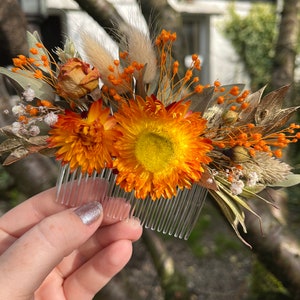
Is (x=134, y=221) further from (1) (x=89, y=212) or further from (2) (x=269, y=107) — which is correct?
(2) (x=269, y=107)

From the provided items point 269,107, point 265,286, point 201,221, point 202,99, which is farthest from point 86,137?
point 201,221

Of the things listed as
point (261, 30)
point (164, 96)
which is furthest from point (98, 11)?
point (261, 30)

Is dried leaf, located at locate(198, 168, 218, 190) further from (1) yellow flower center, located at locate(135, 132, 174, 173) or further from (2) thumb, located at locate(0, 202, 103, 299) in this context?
(2) thumb, located at locate(0, 202, 103, 299)

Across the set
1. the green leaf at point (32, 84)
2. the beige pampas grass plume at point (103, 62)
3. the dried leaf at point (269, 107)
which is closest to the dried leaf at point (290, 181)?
the dried leaf at point (269, 107)

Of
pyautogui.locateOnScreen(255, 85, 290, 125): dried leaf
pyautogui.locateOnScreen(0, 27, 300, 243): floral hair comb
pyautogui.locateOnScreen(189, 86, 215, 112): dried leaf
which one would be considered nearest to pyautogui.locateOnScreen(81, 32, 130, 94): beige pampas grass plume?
pyautogui.locateOnScreen(0, 27, 300, 243): floral hair comb

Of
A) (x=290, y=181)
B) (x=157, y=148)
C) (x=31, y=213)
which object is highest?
(x=157, y=148)

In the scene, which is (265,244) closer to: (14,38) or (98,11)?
(98,11)
